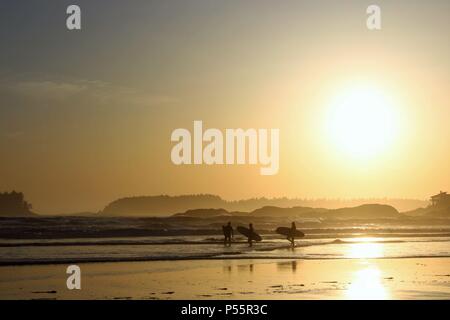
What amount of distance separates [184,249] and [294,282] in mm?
17377

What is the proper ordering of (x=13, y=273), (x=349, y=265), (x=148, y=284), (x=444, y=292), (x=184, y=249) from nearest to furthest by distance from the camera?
(x=444, y=292)
(x=148, y=284)
(x=13, y=273)
(x=349, y=265)
(x=184, y=249)

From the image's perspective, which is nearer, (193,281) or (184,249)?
(193,281)

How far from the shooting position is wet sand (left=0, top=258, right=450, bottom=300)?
1975 centimetres

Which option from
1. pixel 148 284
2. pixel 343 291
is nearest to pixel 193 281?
pixel 148 284

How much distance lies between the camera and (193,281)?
22938 millimetres

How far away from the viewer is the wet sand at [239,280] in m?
19.8

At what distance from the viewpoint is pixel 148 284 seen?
22219 millimetres

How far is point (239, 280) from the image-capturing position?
75.7 ft

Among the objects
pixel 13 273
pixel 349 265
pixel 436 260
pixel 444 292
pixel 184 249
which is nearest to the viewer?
pixel 444 292

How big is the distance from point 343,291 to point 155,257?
14811 millimetres

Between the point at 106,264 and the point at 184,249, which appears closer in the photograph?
the point at 106,264
